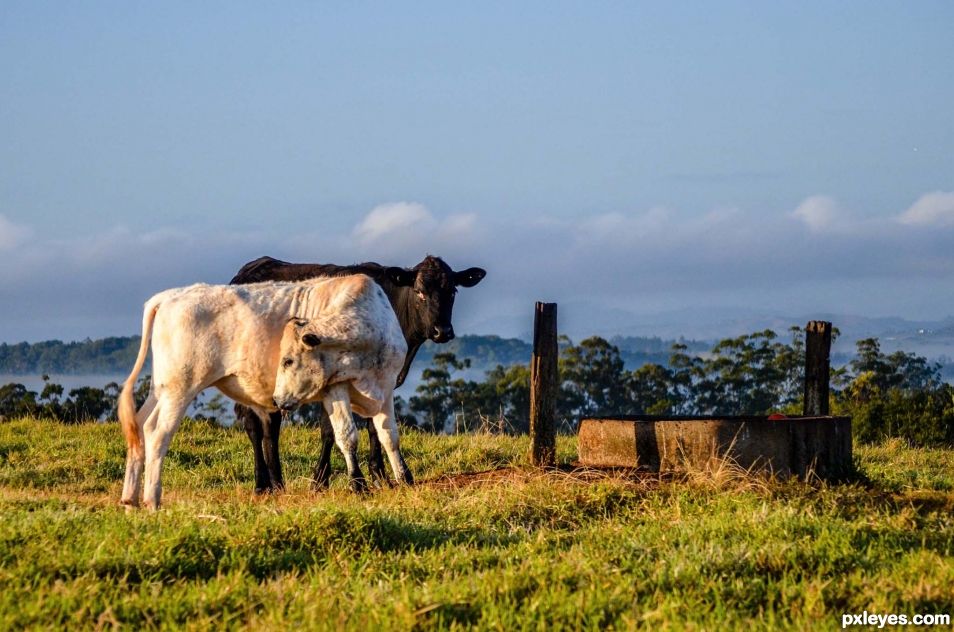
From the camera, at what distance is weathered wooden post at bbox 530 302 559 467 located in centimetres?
1200

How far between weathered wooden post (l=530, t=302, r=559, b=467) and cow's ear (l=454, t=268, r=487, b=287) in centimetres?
202

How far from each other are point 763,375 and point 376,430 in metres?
32.0

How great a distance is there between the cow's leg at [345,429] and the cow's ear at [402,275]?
9.88ft

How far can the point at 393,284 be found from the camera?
1394 cm

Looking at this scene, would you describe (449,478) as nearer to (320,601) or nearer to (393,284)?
(393,284)

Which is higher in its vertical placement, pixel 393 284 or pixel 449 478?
pixel 393 284

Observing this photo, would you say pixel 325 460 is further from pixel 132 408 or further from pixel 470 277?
pixel 470 277

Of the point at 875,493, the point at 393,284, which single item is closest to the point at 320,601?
the point at 875,493

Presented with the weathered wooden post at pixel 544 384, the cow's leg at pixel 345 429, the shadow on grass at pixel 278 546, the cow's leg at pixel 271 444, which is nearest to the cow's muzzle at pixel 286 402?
the cow's leg at pixel 345 429

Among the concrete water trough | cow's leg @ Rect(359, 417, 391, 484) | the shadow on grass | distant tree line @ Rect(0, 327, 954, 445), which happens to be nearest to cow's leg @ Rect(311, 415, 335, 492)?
cow's leg @ Rect(359, 417, 391, 484)

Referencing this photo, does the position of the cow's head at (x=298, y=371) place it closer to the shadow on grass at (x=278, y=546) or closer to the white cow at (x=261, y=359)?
the white cow at (x=261, y=359)

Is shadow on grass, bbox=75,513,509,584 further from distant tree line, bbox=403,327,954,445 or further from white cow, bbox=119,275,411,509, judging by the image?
distant tree line, bbox=403,327,954,445

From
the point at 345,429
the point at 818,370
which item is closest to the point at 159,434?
the point at 345,429

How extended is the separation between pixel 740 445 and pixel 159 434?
5127 mm
